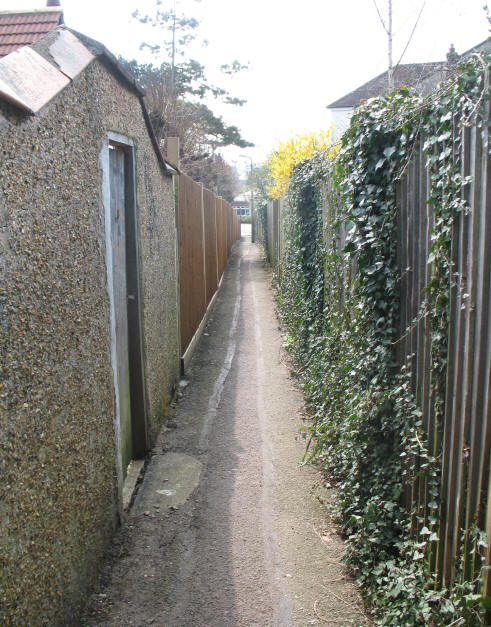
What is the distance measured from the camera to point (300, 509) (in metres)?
4.25

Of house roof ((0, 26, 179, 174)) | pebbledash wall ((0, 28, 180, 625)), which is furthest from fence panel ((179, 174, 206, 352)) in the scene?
house roof ((0, 26, 179, 174))

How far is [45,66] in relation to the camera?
278 cm

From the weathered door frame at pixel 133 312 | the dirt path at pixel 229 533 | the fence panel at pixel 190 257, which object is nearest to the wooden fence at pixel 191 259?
the fence panel at pixel 190 257

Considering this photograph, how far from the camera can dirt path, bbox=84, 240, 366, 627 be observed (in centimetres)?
316

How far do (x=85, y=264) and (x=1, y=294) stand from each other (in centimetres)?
108

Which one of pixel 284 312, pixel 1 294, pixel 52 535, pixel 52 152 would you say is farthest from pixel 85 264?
pixel 284 312

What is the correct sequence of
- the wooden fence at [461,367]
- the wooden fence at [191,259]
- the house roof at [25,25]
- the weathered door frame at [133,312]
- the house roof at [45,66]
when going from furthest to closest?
the house roof at [25,25] < the wooden fence at [191,259] < the weathered door frame at [133,312] < the house roof at [45,66] < the wooden fence at [461,367]

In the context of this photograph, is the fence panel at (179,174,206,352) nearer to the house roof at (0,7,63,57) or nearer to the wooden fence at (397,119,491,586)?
the house roof at (0,7,63,57)

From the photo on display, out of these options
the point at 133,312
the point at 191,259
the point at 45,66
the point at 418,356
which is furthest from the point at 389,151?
the point at 191,259

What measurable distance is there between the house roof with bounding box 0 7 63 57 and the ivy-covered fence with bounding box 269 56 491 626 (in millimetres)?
6850

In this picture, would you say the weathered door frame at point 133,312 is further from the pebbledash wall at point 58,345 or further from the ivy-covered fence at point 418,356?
the ivy-covered fence at point 418,356

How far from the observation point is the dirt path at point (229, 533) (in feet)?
10.4

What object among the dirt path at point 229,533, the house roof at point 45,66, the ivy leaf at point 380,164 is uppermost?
the house roof at point 45,66

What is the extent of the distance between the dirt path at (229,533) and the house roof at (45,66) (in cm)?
256
